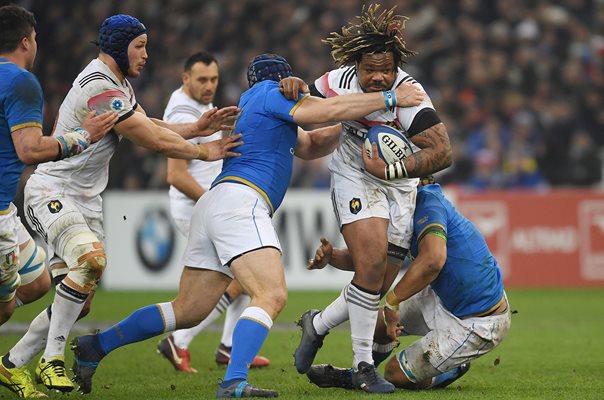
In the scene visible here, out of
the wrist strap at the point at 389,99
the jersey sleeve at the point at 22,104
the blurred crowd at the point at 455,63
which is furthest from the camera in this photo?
the blurred crowd at the point at 455,63

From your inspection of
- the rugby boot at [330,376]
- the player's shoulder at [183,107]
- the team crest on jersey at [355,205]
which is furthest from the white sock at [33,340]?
the player's shoulder at [183,107]

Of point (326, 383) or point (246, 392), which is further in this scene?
point (326, 383)

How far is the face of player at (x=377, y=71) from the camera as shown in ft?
25.0

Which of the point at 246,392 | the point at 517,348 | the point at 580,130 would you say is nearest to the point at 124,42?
the point at 246,392

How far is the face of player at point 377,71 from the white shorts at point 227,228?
3.95ft

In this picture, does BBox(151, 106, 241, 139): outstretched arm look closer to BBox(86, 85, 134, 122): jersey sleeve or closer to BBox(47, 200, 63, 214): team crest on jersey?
BBox(86, 85, 134, 122): jersey sleeve

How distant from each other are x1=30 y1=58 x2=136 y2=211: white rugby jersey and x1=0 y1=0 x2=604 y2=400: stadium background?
4239mm

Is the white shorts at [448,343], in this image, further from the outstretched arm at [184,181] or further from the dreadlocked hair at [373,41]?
the outstretched arm at [184,181]

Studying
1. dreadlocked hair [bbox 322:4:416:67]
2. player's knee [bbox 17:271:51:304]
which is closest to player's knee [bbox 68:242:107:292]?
player's knee [bbox 17:271:51:304]

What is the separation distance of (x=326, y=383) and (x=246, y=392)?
45.5 inches

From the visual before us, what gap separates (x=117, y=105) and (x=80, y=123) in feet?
1.34

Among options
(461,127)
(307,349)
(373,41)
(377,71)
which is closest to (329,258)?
(307,349)

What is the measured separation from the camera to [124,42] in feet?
25.2

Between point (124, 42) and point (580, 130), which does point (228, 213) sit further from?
point (580, 130)
